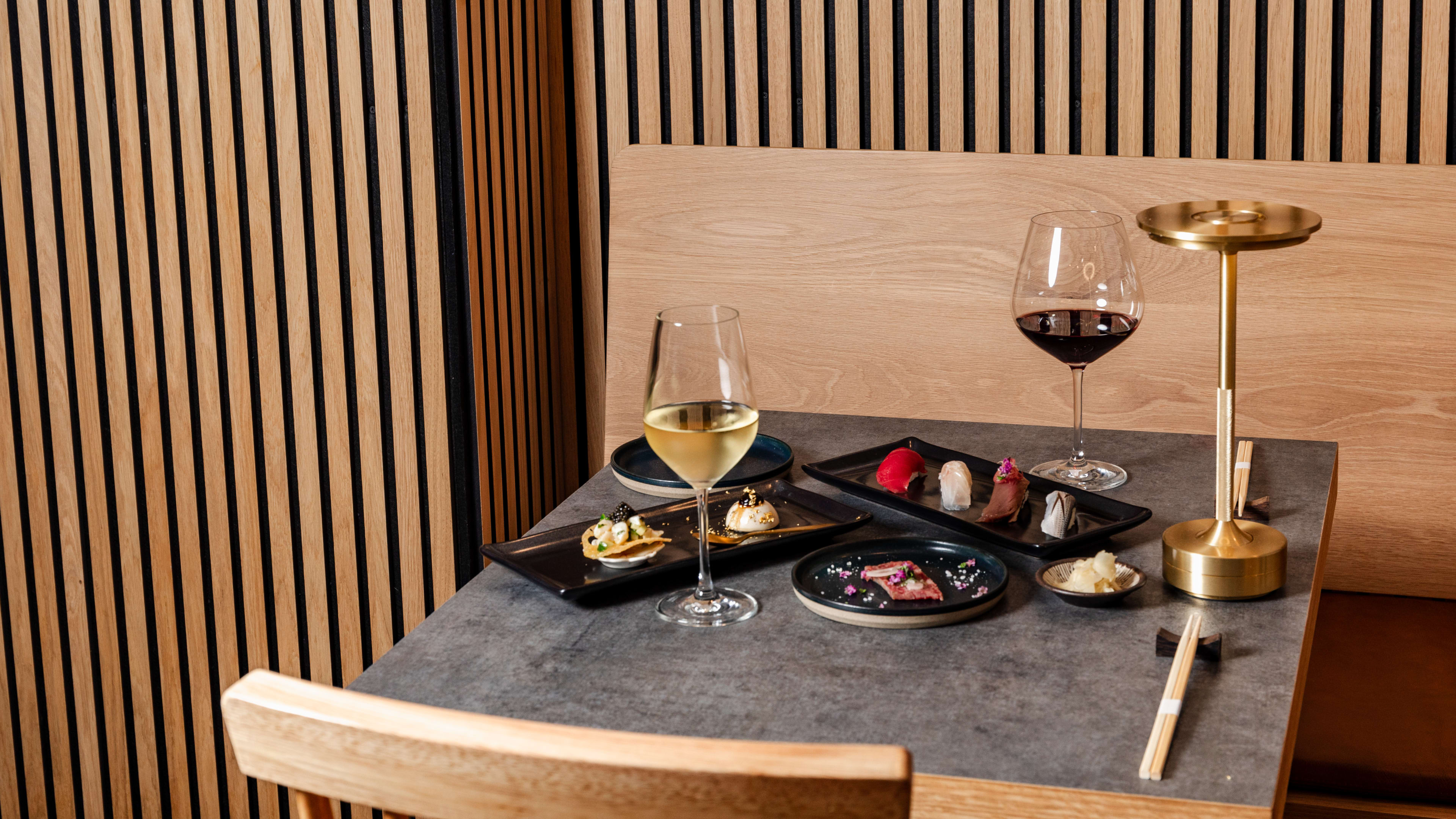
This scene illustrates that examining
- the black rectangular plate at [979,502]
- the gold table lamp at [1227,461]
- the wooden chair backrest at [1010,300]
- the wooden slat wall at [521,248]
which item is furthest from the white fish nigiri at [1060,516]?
the wooden slat wall at [521,248]

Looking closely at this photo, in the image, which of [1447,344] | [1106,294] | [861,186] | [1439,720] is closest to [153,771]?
[861,186]

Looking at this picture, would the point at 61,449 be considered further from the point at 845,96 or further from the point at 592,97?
the point at 845,96

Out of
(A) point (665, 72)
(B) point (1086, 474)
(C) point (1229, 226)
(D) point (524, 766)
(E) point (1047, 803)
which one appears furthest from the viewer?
(A) point (665, 72)

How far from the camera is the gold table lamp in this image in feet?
3.95

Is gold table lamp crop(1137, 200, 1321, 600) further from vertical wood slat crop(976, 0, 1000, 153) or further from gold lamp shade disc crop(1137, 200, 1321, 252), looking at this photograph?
vertical wood slat crop(976, 0, 1000, 153)

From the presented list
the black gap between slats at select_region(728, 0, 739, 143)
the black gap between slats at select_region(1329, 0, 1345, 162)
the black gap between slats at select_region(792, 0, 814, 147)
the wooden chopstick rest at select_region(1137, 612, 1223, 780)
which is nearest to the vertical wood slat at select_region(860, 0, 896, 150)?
the black gap between slats at select_region(792, 0, 814, 147)

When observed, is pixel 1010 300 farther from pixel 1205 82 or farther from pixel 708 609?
pixel 708 609

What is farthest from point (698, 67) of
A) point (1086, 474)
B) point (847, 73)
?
point (1086, 474)

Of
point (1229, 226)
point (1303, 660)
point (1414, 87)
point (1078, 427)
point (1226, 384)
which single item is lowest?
point (1303, 660)

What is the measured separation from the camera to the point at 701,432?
1158 millimetres

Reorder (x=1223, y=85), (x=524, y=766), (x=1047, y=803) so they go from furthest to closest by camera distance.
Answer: (x=1223, y=85) → (x=1047, y=803) → (x=524, y=766)

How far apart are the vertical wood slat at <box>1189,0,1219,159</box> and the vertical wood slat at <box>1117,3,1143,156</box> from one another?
8 cm

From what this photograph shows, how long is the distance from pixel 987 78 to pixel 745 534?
1.19 meters

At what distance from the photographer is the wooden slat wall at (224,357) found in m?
2.18
